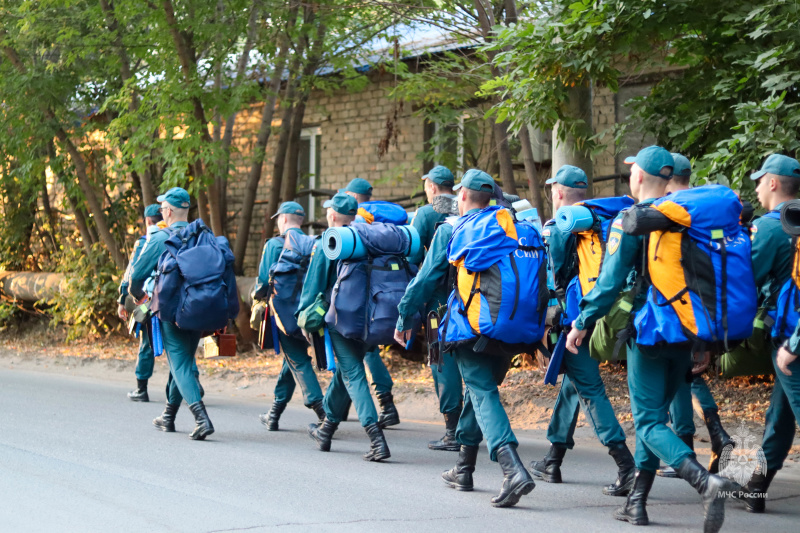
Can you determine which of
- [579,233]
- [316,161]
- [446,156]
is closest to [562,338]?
[579,233]

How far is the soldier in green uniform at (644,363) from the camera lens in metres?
4.64

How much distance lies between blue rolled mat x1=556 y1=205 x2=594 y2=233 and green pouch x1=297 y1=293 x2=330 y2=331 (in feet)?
6.95

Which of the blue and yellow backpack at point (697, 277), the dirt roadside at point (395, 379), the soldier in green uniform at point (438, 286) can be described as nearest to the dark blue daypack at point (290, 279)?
the soldier in green uniform at point (438, 286)

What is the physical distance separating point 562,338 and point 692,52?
4581 millimetres

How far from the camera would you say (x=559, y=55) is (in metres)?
7.79

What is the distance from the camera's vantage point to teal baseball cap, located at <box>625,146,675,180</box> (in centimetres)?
489

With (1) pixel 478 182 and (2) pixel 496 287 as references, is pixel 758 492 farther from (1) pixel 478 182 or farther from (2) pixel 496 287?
(1) pixel 478 182

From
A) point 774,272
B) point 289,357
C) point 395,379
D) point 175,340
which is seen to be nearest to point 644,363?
point 774,272

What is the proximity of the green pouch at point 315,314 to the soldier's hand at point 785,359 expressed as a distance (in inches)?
128

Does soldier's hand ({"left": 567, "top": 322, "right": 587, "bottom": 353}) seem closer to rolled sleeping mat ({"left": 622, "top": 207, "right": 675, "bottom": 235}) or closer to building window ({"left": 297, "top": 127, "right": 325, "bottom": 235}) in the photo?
rolled sleeping mat ({"left": 622, "top": 207, "right": 675, "bottom": 235})

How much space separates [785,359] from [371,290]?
293cm

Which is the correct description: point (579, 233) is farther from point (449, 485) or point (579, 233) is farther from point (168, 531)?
point (168, 531)

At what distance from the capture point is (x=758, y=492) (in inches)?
207

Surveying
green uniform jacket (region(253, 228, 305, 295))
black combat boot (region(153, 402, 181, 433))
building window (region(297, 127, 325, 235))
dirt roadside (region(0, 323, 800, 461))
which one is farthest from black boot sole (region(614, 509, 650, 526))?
building window (region(297, 127, 325, 235))
